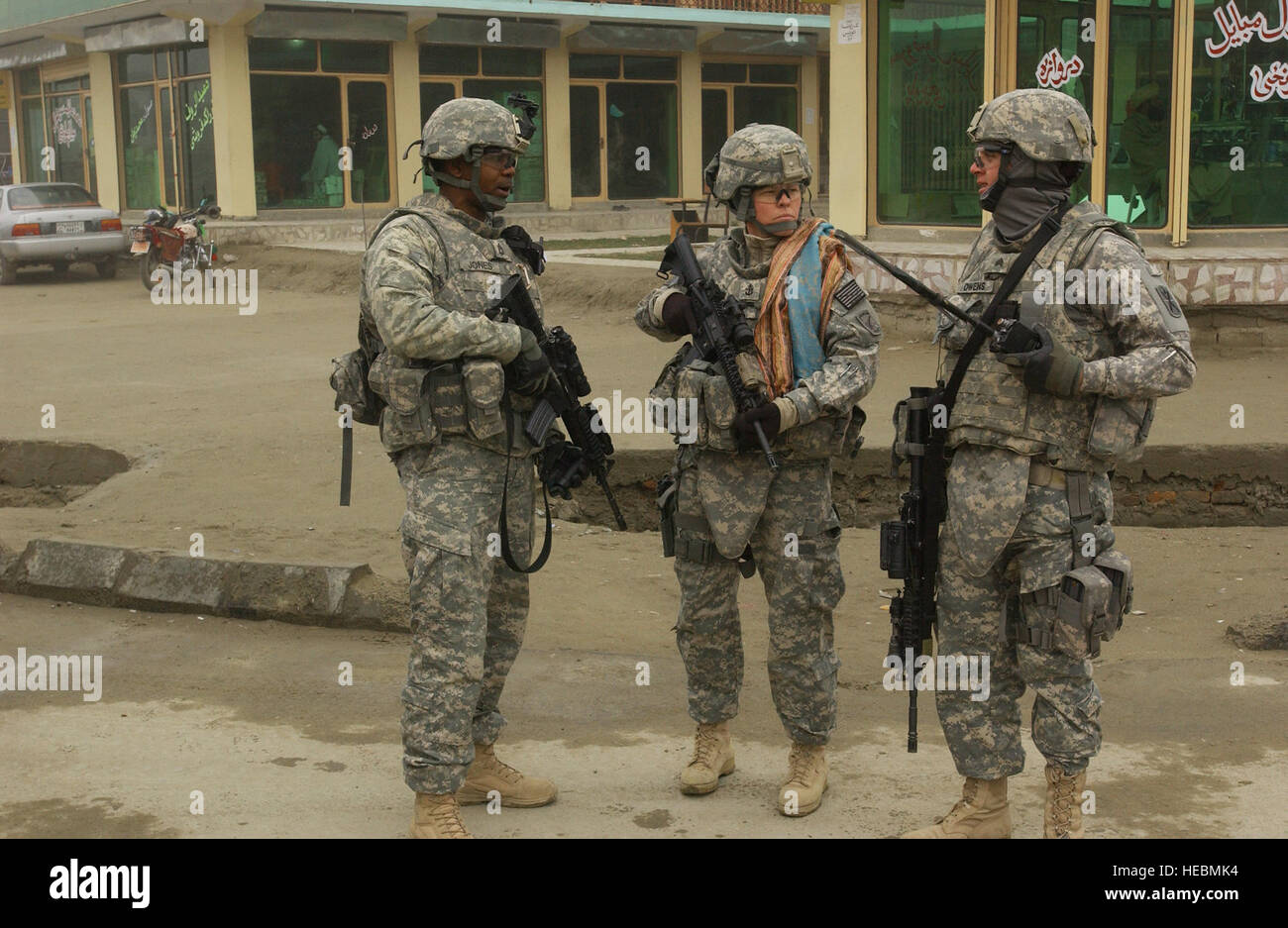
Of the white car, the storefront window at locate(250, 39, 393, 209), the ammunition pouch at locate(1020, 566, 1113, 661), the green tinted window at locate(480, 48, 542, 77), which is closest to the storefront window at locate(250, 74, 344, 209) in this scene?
the storefront window at locate(250, 39, 393, 209)

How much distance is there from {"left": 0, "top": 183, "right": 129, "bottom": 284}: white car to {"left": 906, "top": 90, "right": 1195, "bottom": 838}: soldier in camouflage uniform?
19.7 metres

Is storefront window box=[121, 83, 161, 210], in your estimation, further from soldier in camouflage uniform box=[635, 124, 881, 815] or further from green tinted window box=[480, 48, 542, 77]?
soldier in camouflage uniform box=[635, 124, 881, 815]

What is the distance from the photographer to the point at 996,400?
3695mm

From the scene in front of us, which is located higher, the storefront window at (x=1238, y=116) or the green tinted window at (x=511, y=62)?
the green tinted window at (x=511, y=62)

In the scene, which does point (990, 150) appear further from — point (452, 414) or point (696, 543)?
point (452, 414)

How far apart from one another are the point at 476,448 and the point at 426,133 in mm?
934

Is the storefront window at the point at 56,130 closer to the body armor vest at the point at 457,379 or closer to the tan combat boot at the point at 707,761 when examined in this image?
the body armor vest at the point at 457,379

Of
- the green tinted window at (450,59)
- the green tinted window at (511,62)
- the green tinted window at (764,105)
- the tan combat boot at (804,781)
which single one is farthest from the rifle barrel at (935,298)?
the green tinted window at (764,105)

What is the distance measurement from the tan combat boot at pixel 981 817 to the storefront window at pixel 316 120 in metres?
22.2

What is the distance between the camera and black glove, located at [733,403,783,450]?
3.85 meters

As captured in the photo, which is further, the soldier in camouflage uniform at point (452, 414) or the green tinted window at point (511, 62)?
the green tinted window at point (511, 62)

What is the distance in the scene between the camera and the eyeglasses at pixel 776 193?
4035 mm

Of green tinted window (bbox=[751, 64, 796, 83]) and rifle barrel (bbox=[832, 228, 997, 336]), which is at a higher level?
green tinted window (bbox=[751, 64, 796, 83])

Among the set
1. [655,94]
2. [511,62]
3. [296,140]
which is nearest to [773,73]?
[655,94]
